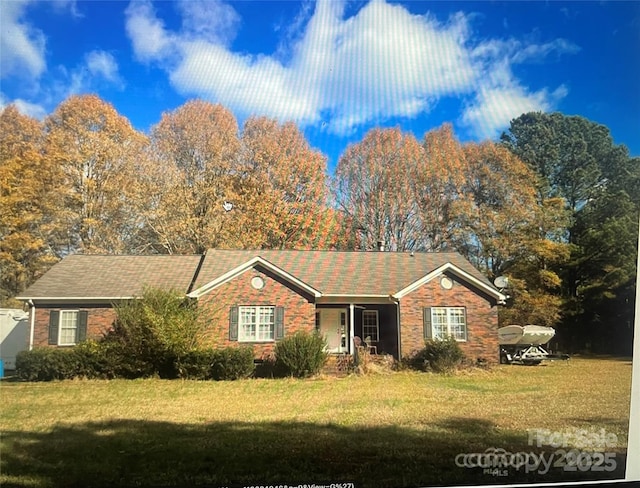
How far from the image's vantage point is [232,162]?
416cm

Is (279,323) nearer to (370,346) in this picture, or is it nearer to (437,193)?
(370,346)

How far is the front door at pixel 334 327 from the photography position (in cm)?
440

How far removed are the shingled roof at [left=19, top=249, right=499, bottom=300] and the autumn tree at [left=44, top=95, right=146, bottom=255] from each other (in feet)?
0.54

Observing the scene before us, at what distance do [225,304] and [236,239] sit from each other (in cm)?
60

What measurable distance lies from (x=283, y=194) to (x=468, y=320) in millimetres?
1937

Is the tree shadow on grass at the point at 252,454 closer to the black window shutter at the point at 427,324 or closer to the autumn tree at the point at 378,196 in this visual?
the black window shutter at the point at 427,324

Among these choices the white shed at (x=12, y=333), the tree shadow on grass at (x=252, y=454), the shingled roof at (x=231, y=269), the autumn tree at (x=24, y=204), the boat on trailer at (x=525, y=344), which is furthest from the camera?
the boat on trailer at (x=525, y=344)

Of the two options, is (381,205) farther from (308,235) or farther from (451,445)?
(451,445)

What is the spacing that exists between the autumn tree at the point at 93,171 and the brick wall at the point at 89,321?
0.46 metres

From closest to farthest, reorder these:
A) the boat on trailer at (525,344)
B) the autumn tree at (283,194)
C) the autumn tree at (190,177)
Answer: the autumn tree at (190,177) < the autumn tree at (283,194) < the boat on trailer at (525,344)

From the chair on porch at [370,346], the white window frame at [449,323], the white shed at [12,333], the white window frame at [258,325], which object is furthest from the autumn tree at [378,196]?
the white shed at [12,333]

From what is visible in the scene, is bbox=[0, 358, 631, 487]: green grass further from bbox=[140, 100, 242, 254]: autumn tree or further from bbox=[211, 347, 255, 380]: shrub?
bbox=[140, 100, 242, 254]: autumn tree

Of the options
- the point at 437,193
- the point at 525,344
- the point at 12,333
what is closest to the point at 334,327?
the point at 437,193

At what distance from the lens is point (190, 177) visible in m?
4.08
